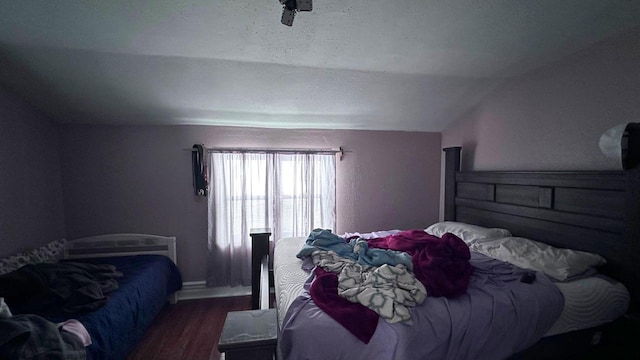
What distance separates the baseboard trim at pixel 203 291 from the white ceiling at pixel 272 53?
73.5 inches

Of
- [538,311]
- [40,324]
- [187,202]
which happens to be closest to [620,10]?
[538,311]

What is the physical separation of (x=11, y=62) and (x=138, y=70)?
2.73 ft

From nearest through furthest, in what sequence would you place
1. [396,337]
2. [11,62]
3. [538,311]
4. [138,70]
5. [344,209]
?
1. [396,337]
2. [538,311]
3. [11,62]
4. [138,70]
5. [344,209]

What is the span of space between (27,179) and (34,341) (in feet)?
6.31

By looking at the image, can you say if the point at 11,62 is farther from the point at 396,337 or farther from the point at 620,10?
Answer: the point at 620,10

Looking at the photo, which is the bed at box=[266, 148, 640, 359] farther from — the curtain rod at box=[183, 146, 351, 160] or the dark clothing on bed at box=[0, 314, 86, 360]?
the curtain rod at box=[183, 146, 351, 160]

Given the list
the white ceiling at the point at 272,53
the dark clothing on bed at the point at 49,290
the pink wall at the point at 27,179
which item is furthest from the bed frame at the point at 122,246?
the white ceiling at the point at 272,53

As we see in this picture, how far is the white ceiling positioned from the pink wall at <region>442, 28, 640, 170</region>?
0.12 meters

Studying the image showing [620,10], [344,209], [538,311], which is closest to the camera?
[538,311]

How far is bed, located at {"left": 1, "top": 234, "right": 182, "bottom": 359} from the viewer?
1562 mm

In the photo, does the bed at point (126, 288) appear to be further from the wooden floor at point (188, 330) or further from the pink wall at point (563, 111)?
the pink wall at point (563, 111)

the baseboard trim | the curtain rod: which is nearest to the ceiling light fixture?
the curtain rod

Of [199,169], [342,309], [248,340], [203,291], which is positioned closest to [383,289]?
[342,309]

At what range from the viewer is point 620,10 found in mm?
1505
